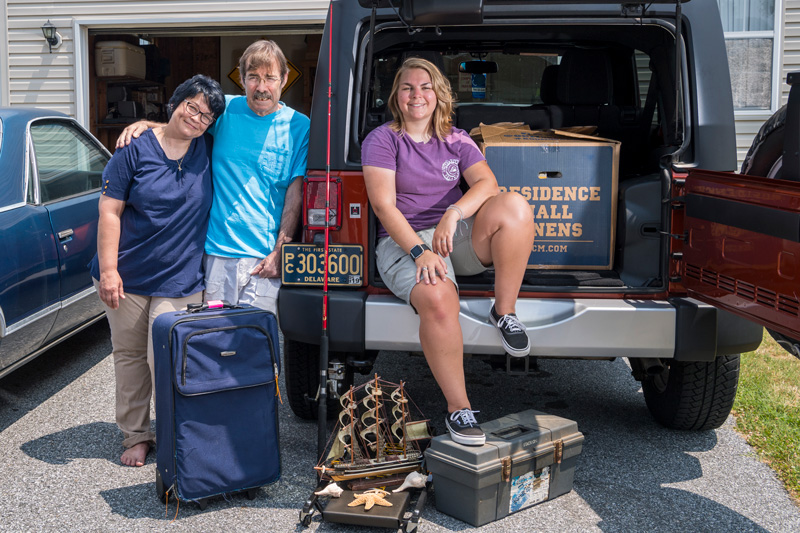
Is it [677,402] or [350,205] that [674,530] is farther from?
[350,205]

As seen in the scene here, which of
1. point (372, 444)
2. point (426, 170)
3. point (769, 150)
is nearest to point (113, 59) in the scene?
point (426, 170)

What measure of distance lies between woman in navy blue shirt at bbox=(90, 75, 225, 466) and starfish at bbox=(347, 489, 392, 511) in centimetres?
108

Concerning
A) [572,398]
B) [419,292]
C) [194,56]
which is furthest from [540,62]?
[194,56]

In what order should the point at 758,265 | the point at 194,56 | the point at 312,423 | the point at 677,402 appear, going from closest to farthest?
the point at 758,265
the point at 677,402
the point at 312,423
the point at 194,56

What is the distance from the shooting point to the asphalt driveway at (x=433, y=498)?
118 inches

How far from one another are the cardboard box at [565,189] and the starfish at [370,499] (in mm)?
1290

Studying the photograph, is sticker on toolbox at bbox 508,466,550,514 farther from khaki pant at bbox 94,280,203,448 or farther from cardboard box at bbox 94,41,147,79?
cardboard box at bbox 94,41,147,79

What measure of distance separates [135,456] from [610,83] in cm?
321

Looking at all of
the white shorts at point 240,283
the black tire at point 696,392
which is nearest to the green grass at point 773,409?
the black tire at point 696,392

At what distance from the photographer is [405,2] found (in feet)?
10.1

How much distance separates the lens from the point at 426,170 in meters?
3.51

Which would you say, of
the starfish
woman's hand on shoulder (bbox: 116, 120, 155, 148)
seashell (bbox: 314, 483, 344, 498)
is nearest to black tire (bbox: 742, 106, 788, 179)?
the starfish

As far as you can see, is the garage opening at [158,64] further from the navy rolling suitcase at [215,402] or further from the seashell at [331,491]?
the seashell at [331,491]

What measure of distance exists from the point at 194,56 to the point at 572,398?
1059 cm
